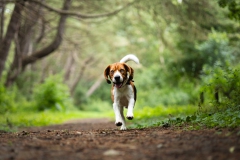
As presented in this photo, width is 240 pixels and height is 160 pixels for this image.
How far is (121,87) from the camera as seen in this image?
7.32m

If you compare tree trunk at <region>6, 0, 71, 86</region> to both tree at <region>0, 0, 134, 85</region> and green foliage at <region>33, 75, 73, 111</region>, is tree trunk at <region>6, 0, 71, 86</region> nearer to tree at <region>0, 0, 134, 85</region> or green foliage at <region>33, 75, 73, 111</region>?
tree at <region>0, 0, 134, 85</region>

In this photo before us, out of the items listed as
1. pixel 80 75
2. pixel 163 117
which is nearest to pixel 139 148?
pixel 163 117

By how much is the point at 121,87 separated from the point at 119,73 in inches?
19.9

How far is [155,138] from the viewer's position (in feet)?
16.4

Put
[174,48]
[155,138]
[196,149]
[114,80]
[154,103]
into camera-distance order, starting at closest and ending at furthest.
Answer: [196,149]
[155,138]
[114,80]
[174,48]
[154,103]

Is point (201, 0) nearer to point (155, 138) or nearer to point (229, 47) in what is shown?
point (229, 47)

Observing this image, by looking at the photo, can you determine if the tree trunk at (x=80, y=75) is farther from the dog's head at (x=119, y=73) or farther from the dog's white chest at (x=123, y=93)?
the dog's head at (x=119, y=73)

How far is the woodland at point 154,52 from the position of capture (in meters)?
10.2

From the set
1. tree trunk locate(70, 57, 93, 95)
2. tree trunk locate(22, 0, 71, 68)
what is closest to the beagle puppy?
tree trunk locate(22, 0, 71, 68)

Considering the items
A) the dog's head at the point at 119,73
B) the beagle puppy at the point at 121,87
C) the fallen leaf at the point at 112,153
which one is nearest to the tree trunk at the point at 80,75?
the beagle puppy at the point at 121,87

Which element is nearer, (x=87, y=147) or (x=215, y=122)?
(x=87, y=147)

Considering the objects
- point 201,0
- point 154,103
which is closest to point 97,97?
point 154,103

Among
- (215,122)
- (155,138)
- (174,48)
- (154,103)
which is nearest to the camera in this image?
(155,138)

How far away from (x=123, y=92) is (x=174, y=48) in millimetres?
12086
